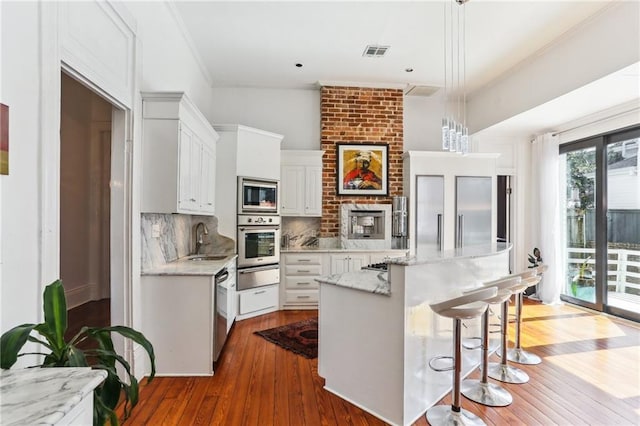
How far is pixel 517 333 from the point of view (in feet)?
10.7

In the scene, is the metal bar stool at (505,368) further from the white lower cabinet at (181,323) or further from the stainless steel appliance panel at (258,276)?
the stainless steel appliance panel at (258,276)

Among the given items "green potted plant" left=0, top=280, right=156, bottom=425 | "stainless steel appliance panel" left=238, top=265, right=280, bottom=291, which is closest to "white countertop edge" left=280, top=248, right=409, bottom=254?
"stainless steel appliance panel" left=238, top=265, right=280, bottom=291

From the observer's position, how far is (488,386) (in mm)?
2562

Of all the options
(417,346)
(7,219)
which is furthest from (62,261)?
(417,346)

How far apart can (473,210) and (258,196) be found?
11.3 feet

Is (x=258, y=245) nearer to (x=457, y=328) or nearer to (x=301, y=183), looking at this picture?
(x=301, y=183)

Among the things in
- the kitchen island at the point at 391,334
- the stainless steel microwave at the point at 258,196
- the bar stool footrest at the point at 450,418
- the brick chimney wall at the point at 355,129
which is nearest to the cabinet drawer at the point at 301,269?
the brick chimney wall at the point at 355,129

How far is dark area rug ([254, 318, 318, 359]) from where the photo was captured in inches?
133

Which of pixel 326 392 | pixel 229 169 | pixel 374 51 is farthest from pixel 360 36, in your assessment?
pixel 326 392

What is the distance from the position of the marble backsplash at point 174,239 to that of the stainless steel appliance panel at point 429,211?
115 inches

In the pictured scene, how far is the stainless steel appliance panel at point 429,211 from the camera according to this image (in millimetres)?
5270

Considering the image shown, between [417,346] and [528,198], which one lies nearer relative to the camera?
[417,346]

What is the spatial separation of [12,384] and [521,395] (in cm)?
308

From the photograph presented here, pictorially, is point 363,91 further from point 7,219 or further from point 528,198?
point 7,219
